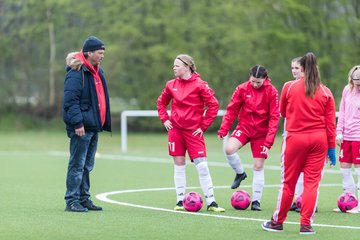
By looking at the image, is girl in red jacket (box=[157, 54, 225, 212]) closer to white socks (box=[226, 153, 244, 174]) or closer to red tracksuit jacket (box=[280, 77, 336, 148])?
white socks (box=[226, 153, 244, 174])

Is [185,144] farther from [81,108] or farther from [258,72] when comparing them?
[81,108]

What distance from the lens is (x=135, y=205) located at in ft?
48.2

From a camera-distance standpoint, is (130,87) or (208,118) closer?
(208,118)

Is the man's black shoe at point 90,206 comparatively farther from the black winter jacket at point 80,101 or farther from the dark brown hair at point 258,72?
the dark brown hair at point 258,72

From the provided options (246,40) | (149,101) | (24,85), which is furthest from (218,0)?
(24,85)

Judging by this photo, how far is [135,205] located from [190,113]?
5.63 ft

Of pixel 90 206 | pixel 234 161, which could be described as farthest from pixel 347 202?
pixel 90 206

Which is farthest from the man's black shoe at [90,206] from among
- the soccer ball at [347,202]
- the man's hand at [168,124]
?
the soccer ball at [347,202]

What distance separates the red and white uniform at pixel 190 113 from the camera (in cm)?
1390

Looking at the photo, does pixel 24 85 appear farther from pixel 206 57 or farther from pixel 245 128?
pixel 245 128

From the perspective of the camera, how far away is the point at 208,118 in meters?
14.0

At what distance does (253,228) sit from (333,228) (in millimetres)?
946

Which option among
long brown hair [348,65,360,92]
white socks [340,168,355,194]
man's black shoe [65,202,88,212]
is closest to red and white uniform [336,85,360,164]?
long brown hair [348,65,360,92]

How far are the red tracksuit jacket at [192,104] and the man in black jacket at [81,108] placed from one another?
99cm
